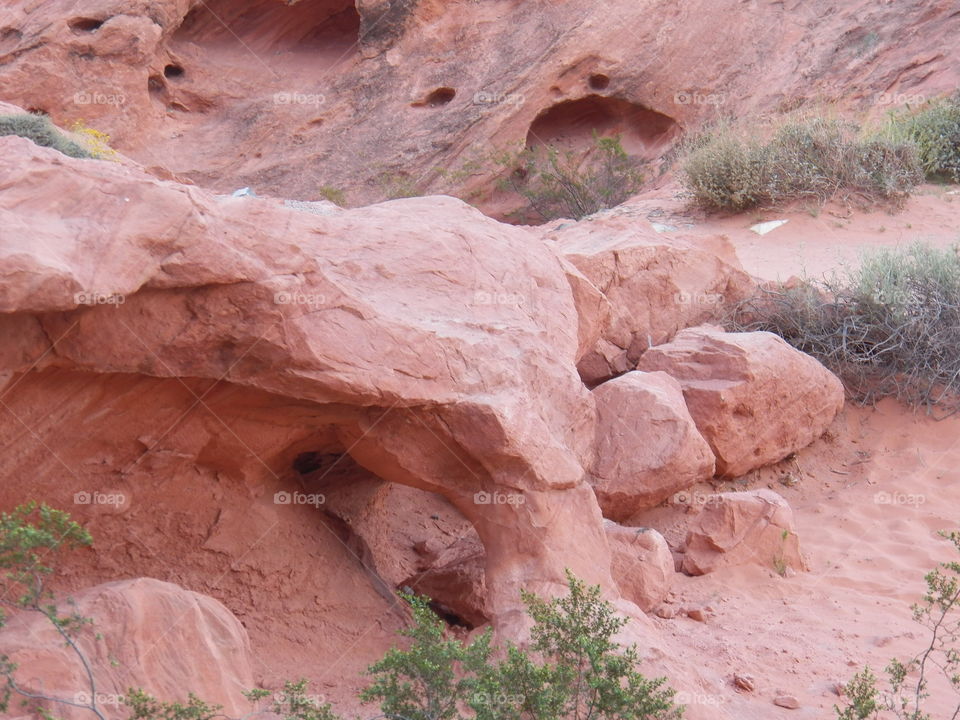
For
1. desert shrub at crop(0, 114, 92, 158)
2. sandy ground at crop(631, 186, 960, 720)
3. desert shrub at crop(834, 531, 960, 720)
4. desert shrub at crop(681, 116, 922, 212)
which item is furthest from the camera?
desert shrub at crop(681, 116, 922, 212)

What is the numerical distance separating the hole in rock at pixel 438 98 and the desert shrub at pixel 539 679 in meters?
11.5

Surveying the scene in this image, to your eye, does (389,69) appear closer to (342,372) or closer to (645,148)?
(645,148)

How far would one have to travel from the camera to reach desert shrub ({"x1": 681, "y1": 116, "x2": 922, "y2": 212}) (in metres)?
11.2

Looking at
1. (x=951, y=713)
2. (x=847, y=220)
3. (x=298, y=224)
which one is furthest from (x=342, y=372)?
(x=847, y=220)

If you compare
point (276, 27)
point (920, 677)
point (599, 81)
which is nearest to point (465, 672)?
point (920, 677)

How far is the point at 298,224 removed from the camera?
4285mm

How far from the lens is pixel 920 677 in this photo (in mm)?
4223

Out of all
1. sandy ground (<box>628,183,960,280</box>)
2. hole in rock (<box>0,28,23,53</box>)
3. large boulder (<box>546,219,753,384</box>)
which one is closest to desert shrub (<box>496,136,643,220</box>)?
sandy ground (<box>628,183,960,280</box>)

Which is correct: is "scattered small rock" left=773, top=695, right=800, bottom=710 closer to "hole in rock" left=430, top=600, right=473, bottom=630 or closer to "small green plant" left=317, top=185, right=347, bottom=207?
"hole in rock" left=430, top=600, right=473, bottom=630

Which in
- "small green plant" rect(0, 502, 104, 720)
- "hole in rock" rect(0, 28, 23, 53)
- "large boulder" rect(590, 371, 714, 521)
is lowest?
"large boulder" rect(590, 371, 714, 521)

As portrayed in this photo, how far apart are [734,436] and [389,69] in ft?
31.6

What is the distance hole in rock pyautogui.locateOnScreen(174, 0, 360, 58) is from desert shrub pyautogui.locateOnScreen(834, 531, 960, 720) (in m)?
12.4

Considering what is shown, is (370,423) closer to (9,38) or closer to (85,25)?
(85,25)

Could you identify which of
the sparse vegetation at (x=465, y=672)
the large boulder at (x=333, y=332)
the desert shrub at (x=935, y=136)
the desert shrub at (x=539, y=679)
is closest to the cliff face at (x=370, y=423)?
the large boulder at (x=333, y=332)
